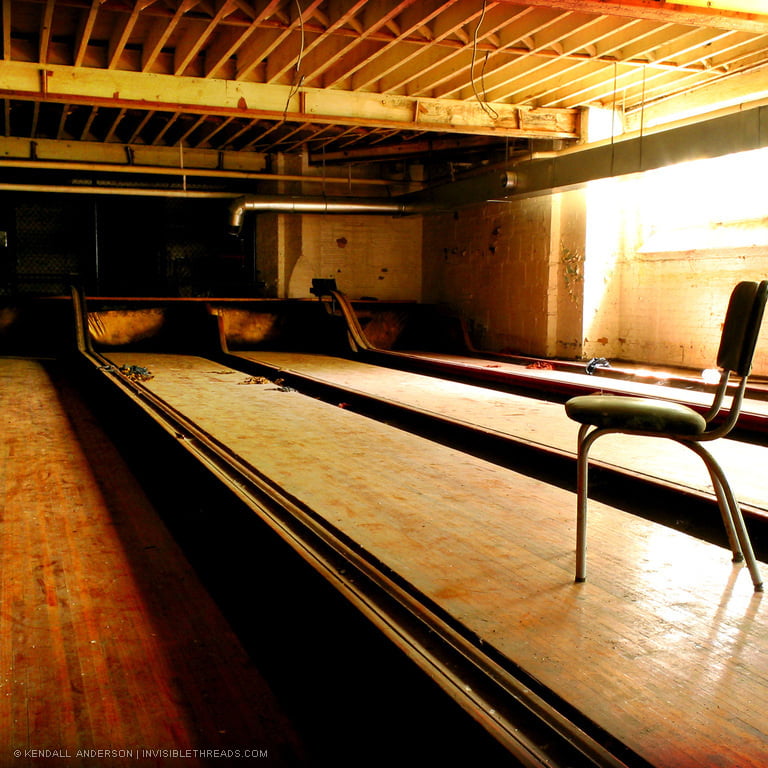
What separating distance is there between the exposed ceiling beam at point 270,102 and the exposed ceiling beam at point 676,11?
9.61 feet

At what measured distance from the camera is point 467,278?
10.4 meters

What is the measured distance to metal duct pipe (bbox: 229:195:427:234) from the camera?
10.2 meters

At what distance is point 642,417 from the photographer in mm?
1881

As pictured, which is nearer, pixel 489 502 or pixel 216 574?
pixel 216 574

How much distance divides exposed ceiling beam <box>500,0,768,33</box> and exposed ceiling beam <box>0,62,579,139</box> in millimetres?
Result: 2928

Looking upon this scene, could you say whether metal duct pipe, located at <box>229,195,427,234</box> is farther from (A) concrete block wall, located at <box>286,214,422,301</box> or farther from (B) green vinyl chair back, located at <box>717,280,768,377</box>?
(B) green vinyl chair back, located at <box>717,280,768,377</box>

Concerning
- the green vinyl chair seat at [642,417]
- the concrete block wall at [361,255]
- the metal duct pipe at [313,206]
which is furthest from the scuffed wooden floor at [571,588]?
the concrete block wall at [361,255]

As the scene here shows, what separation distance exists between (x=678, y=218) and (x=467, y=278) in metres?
3.41

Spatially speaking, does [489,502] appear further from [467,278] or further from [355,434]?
[467,278]

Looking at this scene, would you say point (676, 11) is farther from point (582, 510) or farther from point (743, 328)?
point (582, 510)

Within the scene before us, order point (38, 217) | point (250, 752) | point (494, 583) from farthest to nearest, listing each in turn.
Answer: point (38, 217) < point (494, 583) < point (250, 752)

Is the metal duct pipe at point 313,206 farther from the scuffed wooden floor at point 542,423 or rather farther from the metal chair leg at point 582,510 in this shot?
the metal chair leg at point 582,510

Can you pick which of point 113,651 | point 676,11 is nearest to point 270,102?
point 676,11

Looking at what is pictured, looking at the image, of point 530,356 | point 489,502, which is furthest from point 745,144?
point 489,502
